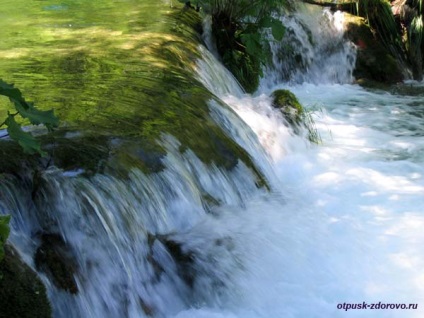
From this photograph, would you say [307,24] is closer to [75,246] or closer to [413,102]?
[413,102]

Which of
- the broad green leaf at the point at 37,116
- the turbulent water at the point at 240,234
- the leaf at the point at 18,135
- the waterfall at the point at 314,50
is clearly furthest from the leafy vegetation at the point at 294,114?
the leaf at the point at 18,135

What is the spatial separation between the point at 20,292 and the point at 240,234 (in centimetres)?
166

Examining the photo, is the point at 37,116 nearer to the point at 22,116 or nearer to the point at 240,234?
the point at 22,116

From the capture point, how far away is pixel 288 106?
6062mm

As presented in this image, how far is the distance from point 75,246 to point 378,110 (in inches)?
212

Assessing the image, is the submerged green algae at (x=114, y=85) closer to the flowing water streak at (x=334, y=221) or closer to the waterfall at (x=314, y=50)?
the flowing water streak at (x=334, y=221)

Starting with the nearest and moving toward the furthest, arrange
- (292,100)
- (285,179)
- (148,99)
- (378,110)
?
(148,99) → (285,179) → (292,100) → (378,110)

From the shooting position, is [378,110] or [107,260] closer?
[107,260]

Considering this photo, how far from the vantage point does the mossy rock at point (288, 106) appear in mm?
5949

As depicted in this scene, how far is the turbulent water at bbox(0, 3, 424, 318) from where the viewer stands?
118 inches

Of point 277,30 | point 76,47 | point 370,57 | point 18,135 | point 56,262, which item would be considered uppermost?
point 18,135

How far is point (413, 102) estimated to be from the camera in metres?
8.04

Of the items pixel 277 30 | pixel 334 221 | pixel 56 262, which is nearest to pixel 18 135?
pixel 56 262

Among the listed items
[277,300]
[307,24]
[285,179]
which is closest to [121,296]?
[277,300]
